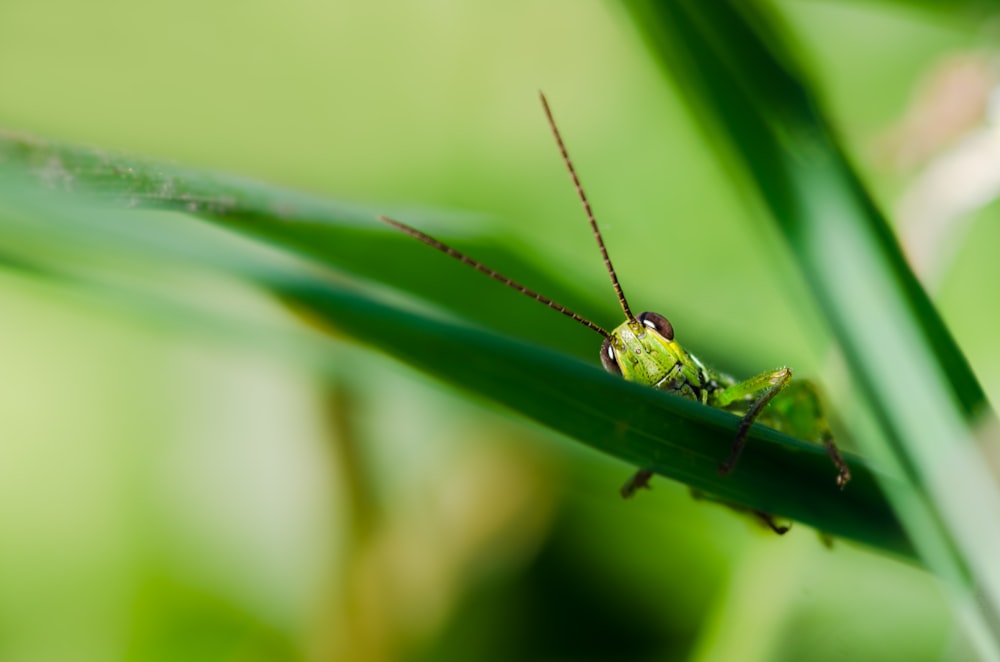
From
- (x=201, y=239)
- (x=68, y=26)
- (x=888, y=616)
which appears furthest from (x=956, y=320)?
(x=68, y=26)

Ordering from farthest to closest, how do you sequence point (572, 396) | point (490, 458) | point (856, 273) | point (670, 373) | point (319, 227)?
point (490, 458), point (670, 373), point (319, 227), point (856, 273), point (572, 396)

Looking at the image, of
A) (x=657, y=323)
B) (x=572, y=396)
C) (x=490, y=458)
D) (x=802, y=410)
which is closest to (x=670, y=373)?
(x=657, y=323)

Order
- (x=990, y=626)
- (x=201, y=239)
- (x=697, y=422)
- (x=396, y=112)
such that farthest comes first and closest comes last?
(x=396, y=112) → (x=201, y=239) → (x=697, y=422) → (x=990, y=626)

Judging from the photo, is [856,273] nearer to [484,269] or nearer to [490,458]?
[484,269]

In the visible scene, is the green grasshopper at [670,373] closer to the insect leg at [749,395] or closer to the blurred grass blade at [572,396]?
the insect leg at [749,395]

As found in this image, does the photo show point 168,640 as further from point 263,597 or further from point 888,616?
point 888,616
